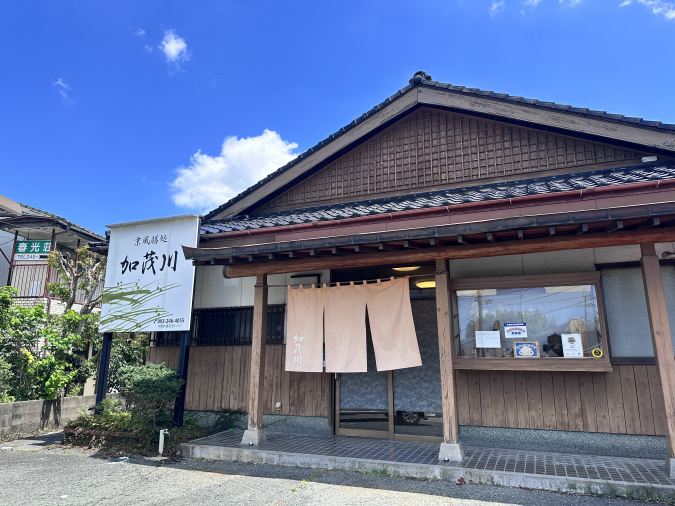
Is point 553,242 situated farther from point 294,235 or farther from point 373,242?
point 294,235

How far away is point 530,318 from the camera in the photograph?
605 cm

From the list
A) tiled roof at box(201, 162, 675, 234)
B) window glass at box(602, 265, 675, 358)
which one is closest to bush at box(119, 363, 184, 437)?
tiled roof at box(201, 162, 675, 234)

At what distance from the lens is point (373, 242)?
5.72 m

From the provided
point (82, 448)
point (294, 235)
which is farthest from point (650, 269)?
point (82, 448)

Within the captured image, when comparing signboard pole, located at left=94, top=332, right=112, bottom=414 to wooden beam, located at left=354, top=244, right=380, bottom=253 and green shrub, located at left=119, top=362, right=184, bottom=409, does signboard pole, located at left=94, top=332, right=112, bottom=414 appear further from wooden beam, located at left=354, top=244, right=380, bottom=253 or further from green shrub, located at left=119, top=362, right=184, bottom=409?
wooden beam, located at left=354, top=244, right=380, bottom=253

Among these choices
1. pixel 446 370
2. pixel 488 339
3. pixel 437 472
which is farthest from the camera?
pixel 488 339

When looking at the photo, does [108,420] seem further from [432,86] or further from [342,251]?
[432,86]

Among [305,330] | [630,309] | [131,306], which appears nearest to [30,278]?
[131,306]

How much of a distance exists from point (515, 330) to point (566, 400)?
3.75ft

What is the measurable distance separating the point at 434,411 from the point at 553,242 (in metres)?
3.19

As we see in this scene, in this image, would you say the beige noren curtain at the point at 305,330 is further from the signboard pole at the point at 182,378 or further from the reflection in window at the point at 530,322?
the reflection in window at the point at 530,322

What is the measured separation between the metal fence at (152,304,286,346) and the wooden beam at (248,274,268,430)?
0.94 meters

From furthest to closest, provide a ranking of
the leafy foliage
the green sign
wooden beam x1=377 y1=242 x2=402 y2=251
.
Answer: the green sign, the leafy foliage, wooden beam x1=377 y1=242 x2=402 y2=251

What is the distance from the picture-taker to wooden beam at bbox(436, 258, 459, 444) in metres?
5.51
